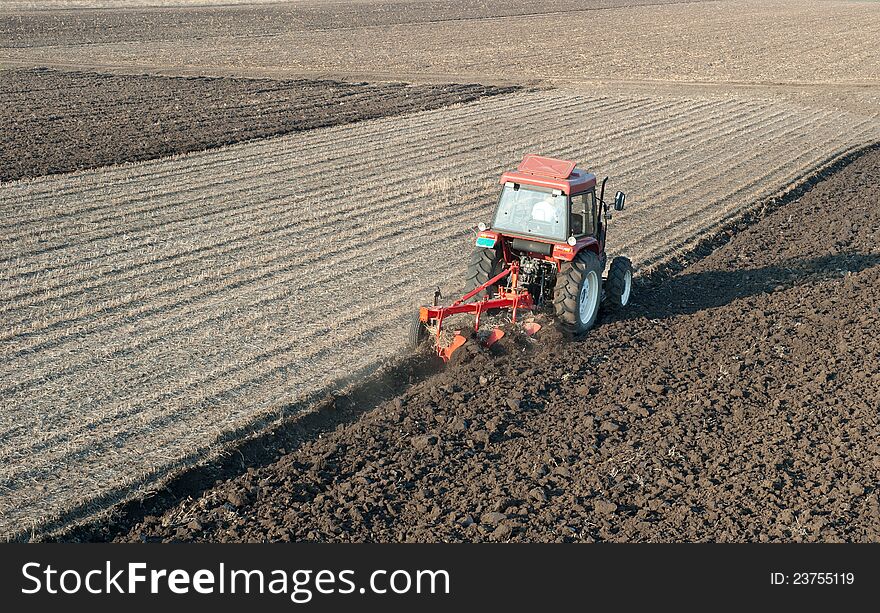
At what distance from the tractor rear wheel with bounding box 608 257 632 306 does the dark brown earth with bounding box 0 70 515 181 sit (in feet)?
43.2

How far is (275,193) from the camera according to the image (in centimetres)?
2031

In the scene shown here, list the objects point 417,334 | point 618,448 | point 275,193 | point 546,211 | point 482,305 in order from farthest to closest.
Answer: point 275,193, point 546,211, point 417,334, point 482,305, point 618,448

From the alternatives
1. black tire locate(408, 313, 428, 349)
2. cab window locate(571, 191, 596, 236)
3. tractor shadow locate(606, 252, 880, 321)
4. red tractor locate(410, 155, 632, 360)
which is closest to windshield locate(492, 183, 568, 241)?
red tractor locate(410, 155, 632, 360)

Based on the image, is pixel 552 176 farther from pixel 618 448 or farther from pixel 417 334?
pixel 618 448

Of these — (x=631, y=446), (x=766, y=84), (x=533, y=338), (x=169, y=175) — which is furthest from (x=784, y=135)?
(x=631, y=446)

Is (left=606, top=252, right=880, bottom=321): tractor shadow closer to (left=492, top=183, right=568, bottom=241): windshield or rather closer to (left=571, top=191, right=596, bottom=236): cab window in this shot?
(left=571, top=191, right=596, bottom=236): cab window

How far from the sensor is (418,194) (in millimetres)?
20531

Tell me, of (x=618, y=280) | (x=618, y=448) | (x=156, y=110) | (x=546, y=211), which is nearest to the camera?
(x=618, y=448)

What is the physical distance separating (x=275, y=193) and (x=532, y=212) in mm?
9157

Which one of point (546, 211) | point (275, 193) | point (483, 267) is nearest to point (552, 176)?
point (546, 211)

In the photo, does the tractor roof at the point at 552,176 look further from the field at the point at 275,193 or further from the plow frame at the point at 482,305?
the field at the point at 275,193

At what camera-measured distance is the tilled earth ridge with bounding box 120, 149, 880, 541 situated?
823 centimetres

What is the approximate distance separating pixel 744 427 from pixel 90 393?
6.51 meters

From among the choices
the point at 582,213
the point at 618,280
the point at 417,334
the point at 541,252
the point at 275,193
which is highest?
the point at 582,213
